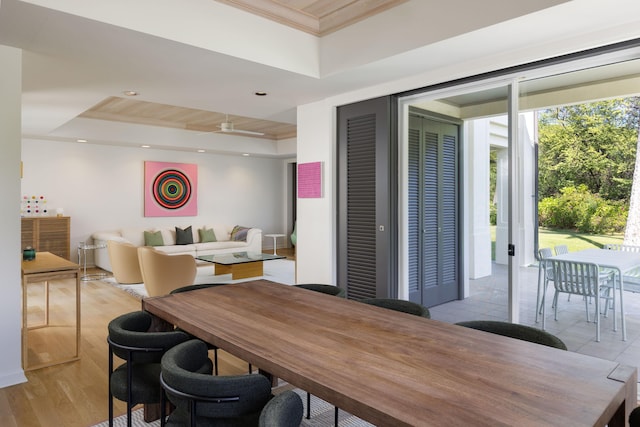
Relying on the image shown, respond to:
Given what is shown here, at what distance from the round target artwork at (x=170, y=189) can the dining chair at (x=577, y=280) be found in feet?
A: 23.4

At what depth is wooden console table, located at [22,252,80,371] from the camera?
10.2 feet

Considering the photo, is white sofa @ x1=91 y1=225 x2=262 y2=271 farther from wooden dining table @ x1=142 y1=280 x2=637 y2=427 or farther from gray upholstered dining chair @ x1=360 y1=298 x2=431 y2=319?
wooden dining table @ x1=142 y1=280 x2=637 y2=427

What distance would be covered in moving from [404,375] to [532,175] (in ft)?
7.67

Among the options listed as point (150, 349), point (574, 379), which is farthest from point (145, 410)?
point (574, 379)

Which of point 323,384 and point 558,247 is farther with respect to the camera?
point 558,247

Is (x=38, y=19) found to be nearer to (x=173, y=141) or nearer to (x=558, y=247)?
(x=558, y=247)

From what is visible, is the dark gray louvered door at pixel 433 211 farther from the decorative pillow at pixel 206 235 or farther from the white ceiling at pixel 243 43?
the decorative pillow at pixel 206 235

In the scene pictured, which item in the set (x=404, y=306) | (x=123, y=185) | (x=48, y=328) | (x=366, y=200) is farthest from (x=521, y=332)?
(x=123, y=185)

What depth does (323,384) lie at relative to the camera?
4.08 feet

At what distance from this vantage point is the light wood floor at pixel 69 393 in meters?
2.44

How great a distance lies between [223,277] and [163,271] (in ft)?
5.54

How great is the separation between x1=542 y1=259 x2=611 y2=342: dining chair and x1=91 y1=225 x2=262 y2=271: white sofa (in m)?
5.84

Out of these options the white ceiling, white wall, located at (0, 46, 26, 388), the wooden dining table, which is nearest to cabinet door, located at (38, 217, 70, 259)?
the white ceiling

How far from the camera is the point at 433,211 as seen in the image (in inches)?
176
